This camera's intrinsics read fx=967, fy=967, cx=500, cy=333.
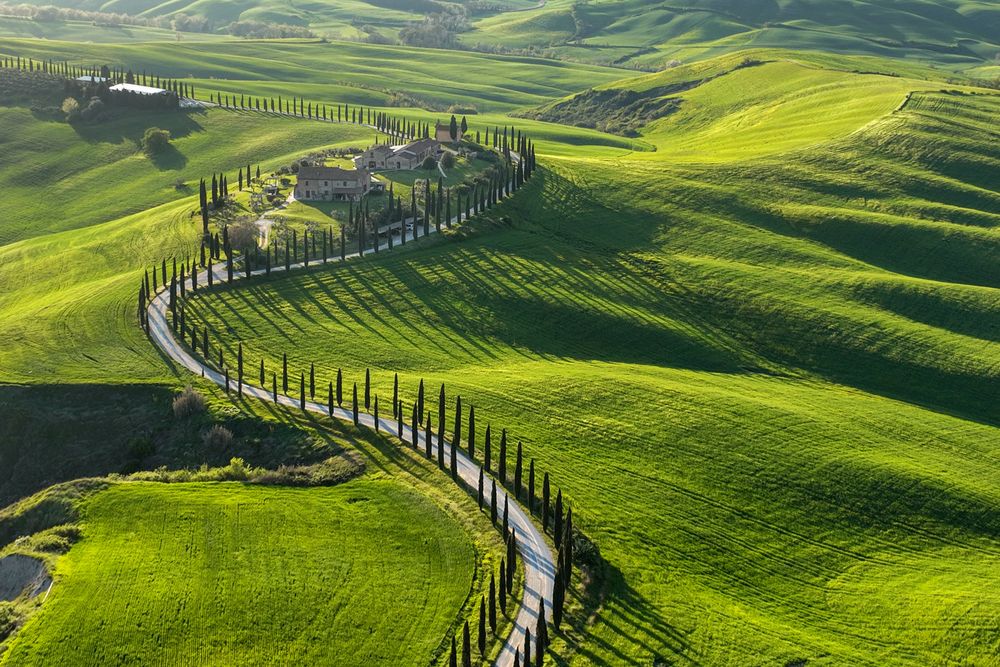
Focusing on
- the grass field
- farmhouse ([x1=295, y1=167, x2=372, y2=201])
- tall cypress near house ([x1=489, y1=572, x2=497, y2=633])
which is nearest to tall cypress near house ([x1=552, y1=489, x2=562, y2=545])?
the grass field

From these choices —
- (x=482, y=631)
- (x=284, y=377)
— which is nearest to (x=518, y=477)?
(x=482, y=631)

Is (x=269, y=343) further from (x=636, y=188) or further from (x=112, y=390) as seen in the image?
(x=636, y=188)

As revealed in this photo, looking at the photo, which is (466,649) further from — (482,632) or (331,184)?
(331,184)

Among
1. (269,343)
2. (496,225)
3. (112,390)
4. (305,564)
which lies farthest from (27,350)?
(496,225)

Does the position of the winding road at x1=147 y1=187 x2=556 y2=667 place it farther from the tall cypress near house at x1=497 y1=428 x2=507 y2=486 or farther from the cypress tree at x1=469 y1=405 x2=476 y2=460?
the cypress tree at x1=469 y1=405 x2=476 y2=460

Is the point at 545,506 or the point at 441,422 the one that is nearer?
the point at 545,506

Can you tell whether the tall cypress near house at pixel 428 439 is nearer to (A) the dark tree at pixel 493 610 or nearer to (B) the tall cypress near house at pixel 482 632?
(A) the dark tree at pixel 493 610
